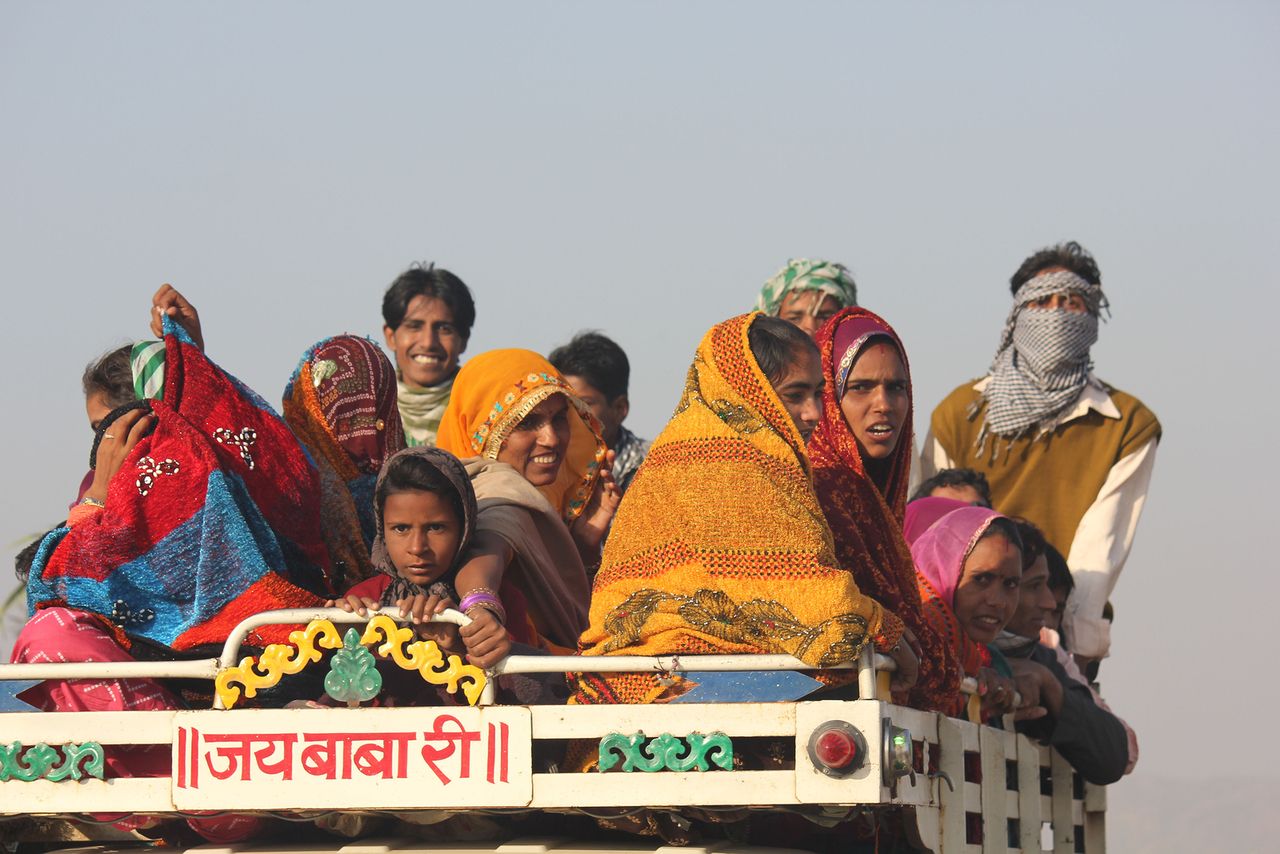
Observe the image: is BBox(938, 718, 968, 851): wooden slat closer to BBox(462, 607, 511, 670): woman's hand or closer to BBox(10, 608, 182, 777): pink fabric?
BBox(462, 607, 511, 670): woman's hand

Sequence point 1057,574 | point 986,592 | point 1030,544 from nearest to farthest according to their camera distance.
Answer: point 986,592 < point 1030,544 < point 1057,574

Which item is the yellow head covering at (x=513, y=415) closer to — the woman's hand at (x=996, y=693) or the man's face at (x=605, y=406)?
the man's face at (x=605, y=406)

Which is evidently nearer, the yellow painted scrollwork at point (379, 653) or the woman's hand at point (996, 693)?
the yellow painted scrollwork at point (379, 653)

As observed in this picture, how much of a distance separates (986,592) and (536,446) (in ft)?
5.22

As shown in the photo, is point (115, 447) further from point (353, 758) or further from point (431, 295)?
point (431, 295)

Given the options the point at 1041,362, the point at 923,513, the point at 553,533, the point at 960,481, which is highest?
the point at 1041,362

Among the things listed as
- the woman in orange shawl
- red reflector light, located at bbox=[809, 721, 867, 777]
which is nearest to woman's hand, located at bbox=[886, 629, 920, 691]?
the woman in orange shawl

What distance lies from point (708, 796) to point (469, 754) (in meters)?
0.56

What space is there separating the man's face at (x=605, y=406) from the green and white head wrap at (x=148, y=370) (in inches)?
129

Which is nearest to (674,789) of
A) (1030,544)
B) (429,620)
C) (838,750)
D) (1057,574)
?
(838,750)

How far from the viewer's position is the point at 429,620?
4.80 meters

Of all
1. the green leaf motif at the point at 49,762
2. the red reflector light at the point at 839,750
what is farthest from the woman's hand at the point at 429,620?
the red reflector light at the point at 839,750

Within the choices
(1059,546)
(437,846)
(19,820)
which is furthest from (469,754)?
(1059,546)

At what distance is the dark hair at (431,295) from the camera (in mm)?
8891
